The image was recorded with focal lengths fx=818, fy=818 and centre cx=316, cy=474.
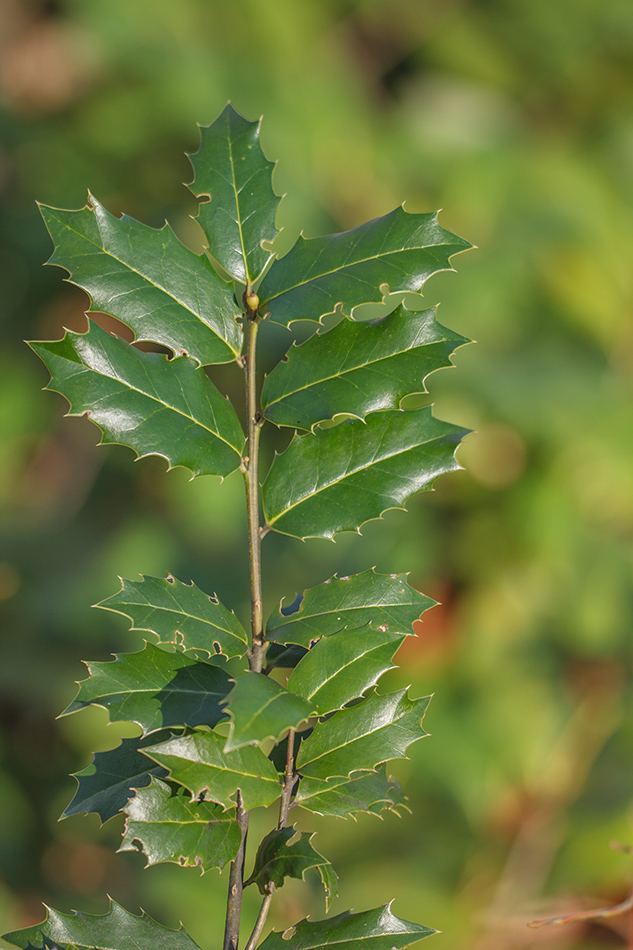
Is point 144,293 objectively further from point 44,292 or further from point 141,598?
point 44,292

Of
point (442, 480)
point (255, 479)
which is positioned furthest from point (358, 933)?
point (442, 480)

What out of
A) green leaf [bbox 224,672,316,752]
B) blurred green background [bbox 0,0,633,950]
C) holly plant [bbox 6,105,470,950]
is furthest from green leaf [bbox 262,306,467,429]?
blurred green background [bbox 0,0,633,950]

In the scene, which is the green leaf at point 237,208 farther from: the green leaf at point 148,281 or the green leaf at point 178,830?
the green leaf at point 178,830

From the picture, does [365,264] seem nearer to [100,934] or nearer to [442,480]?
[100,934]

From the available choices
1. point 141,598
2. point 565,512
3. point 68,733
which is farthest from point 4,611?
point 141,598

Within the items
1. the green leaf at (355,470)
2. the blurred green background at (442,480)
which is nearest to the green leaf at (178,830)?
the green leaf at (355,470)
